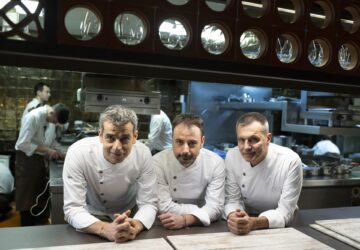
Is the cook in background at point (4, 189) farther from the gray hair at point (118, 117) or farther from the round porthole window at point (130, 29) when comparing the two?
the round porthole window at point (130, 29)

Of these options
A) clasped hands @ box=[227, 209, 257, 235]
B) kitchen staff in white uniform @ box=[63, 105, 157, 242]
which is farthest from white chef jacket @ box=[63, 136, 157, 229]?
clasped hands @ box=[227, 209, 257, 235]

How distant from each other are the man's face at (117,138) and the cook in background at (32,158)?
2366mm

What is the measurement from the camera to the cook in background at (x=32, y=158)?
3832 millimetres

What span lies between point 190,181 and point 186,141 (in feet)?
0.86

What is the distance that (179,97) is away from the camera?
616 cm

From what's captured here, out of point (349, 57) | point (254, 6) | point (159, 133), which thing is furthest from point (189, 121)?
point (159, 133)

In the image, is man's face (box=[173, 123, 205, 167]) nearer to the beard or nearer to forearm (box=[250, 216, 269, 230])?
the beard

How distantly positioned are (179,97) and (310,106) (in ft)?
9.93

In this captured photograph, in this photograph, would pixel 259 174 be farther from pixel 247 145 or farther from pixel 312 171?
pixel 312 171

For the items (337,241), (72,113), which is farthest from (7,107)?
(337,241)

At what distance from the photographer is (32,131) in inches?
151

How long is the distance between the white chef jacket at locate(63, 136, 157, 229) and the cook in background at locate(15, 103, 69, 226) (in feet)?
6.93

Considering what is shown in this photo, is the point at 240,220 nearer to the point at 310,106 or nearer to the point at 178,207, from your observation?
the point at 178,207

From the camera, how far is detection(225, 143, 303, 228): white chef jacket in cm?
197
